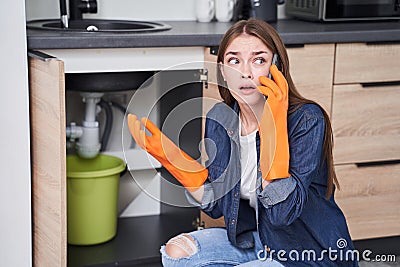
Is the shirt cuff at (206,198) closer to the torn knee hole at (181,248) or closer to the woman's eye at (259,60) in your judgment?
the torn knee hole at (181,248)

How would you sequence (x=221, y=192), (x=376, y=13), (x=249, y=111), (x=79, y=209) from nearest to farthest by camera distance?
(x=249, y=111), (x=221, y=192), (x=79, y=209), (x=376, y=13)

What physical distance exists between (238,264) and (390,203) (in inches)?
34.3

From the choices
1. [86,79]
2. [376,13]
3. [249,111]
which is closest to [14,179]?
[86,79]

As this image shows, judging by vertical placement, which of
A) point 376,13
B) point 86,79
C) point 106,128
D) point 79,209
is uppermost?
point 376,13

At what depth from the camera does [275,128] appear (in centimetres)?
163

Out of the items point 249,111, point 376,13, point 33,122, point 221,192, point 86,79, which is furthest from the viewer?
point 376,13

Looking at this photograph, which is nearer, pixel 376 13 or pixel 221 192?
pixel 221 192

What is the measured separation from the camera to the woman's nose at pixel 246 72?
1709 millimetres

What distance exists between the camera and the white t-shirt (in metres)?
1.83

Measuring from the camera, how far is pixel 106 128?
111 inches

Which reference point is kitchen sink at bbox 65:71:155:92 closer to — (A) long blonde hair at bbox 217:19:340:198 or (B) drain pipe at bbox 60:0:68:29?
(B) drain pipe at bbox 60:0:68:29

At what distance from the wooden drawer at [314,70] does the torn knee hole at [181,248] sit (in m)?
0.69

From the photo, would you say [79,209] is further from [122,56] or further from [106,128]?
[122,56]

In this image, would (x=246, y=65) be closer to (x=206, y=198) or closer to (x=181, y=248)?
(x=206, y=198)
